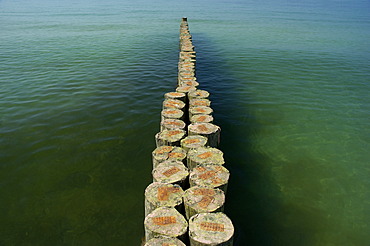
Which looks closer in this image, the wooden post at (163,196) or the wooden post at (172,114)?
the wooden post at (163,196)

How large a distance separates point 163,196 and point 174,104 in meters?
3.42

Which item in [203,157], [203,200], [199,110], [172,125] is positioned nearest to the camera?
[203,200]

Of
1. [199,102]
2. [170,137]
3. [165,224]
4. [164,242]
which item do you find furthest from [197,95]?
[164,242]

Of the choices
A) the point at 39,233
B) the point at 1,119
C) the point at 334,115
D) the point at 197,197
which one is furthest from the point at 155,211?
the point at 334,115

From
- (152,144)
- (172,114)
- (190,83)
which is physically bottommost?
(152,144)

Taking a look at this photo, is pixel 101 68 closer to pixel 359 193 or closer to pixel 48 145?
pixel 48 145

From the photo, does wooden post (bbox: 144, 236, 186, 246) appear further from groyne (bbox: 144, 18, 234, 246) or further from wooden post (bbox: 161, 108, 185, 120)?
wooden post (bbox: 161, 108, 185, 120)

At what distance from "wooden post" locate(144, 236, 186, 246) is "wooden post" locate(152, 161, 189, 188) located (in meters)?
1.13

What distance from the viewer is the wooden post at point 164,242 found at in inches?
132

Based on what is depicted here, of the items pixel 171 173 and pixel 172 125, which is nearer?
pixel 171 173

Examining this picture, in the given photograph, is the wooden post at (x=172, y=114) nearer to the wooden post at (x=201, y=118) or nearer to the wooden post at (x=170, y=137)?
the wooden post at (x=201, y=118)

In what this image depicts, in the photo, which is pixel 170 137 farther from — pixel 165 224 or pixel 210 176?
pixel 165 224

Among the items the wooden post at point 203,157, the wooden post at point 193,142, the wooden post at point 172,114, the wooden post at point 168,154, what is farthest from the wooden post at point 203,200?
the wooden post at point 172,114

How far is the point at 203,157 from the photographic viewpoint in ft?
16.3
